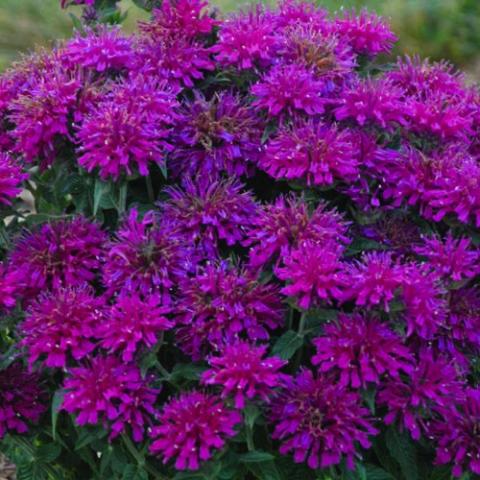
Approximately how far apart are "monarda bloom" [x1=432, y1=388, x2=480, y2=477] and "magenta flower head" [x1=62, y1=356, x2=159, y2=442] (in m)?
0.56

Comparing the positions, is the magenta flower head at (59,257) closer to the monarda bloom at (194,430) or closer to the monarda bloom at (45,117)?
the monarda bloom at (45,117)

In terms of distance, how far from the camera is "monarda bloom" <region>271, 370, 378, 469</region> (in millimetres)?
1690

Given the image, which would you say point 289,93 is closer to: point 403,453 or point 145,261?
point 145,261

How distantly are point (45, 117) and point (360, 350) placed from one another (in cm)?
75

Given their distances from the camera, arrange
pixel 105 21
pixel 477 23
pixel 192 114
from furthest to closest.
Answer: pixel 477 23 < pixel 105 21 < pixel 192 114

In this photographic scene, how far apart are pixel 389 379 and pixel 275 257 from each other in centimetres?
31

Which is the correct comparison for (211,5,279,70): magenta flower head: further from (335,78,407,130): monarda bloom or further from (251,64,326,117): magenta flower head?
(335,78,407,130): monarda bloom

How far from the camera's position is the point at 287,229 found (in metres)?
1.73

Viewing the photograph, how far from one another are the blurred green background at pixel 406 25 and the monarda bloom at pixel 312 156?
13.0ft

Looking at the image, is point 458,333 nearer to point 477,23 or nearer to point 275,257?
point 275,257

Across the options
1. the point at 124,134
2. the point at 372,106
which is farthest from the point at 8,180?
the point at 372,106

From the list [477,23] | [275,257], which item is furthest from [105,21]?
[477,23]

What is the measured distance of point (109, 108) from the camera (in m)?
1.77

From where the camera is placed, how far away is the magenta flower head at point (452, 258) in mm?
1750
